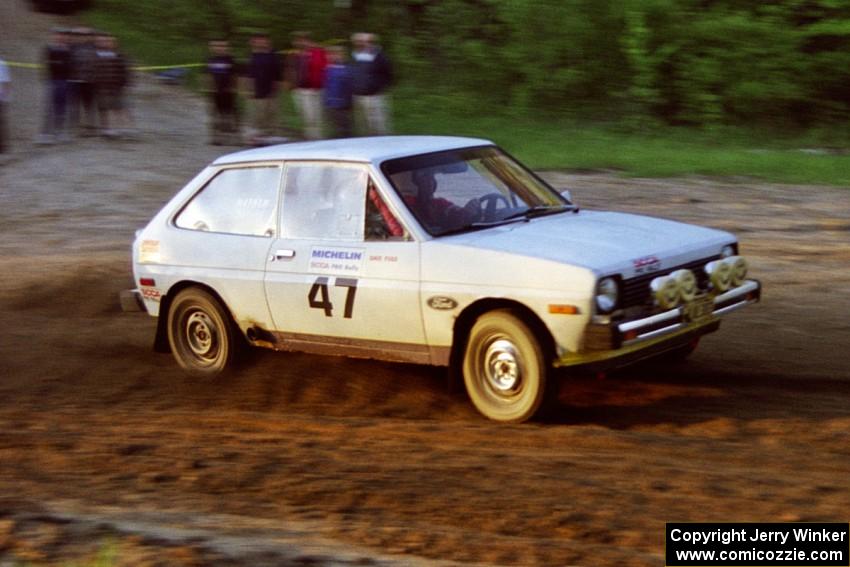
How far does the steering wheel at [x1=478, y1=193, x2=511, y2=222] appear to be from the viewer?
24.9 ft

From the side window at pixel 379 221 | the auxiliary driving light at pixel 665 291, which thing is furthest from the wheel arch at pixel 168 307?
the auxiliary driving light at pixel 665 291

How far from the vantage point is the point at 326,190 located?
310 inches

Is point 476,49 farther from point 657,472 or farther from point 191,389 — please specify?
point 657,472

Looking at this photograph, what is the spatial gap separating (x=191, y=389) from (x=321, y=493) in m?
2.86

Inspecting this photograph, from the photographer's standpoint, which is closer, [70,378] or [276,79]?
[70,378]

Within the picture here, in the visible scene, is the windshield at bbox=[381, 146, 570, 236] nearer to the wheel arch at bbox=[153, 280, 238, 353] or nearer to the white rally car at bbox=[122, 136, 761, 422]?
the white rally car at bbox=[122, 136, 761, 422]

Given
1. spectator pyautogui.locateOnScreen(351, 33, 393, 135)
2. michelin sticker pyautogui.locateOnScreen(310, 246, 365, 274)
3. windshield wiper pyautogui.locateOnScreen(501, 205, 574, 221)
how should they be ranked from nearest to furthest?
michelin sticker pyautogui.locateOnScreen(310, 246, 365, 274) < windshield wiper pyautogui.locateOnScreen(501, 205, 574, 221) < spectator pyautogui.locateOnScreen(351, 33, 393, 135)

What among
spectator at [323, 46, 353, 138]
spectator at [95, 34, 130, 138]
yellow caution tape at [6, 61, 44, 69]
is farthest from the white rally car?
yellow caution tape at [6, 61, 44, 69]

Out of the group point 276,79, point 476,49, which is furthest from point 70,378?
point 476,49

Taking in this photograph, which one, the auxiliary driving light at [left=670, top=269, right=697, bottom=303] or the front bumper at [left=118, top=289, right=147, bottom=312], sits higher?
the auxiliary driving light at [left=670, top=269, right=697, bottom=303]

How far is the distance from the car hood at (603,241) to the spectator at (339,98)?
11.4 m

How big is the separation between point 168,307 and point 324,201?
5.27ft

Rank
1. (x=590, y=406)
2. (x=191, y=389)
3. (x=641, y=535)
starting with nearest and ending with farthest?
(x=641, y=535) → (x=590, y=406) → (x=191, y=389)

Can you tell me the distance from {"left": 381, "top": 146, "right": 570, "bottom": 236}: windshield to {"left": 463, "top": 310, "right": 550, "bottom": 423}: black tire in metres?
0.74
